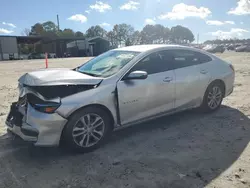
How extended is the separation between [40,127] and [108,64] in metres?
1.71

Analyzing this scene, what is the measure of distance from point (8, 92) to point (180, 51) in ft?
19.9

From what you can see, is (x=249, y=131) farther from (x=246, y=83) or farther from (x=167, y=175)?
(x=246, y=83)

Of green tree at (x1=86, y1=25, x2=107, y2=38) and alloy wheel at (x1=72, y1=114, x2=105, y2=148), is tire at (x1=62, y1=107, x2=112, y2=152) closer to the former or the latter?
alloy wheel at (x1=72, y1=114, x2=105, y2=148)

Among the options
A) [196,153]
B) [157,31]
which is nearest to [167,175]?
[196,153]

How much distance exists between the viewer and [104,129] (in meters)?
3.65

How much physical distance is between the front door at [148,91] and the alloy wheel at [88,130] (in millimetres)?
402

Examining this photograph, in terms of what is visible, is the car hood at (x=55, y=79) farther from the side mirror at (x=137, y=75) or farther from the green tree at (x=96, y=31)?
the green tree at (x=96, y=31)

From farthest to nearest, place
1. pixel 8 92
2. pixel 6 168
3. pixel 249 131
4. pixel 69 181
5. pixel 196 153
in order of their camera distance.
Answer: pixel 8 92 → pixel 249 131 → pixel 196 153 → pixel 6 168 → pixel 69 181

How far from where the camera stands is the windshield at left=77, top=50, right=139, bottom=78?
393cm

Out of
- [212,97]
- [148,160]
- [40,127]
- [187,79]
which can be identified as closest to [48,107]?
[40,127]

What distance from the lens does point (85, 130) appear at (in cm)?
348

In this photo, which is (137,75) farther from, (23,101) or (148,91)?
(23,101)

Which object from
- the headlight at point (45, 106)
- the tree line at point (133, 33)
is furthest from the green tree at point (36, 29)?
the headlight at point (45, 106)

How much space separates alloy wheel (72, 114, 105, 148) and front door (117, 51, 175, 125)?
0.40 metres
